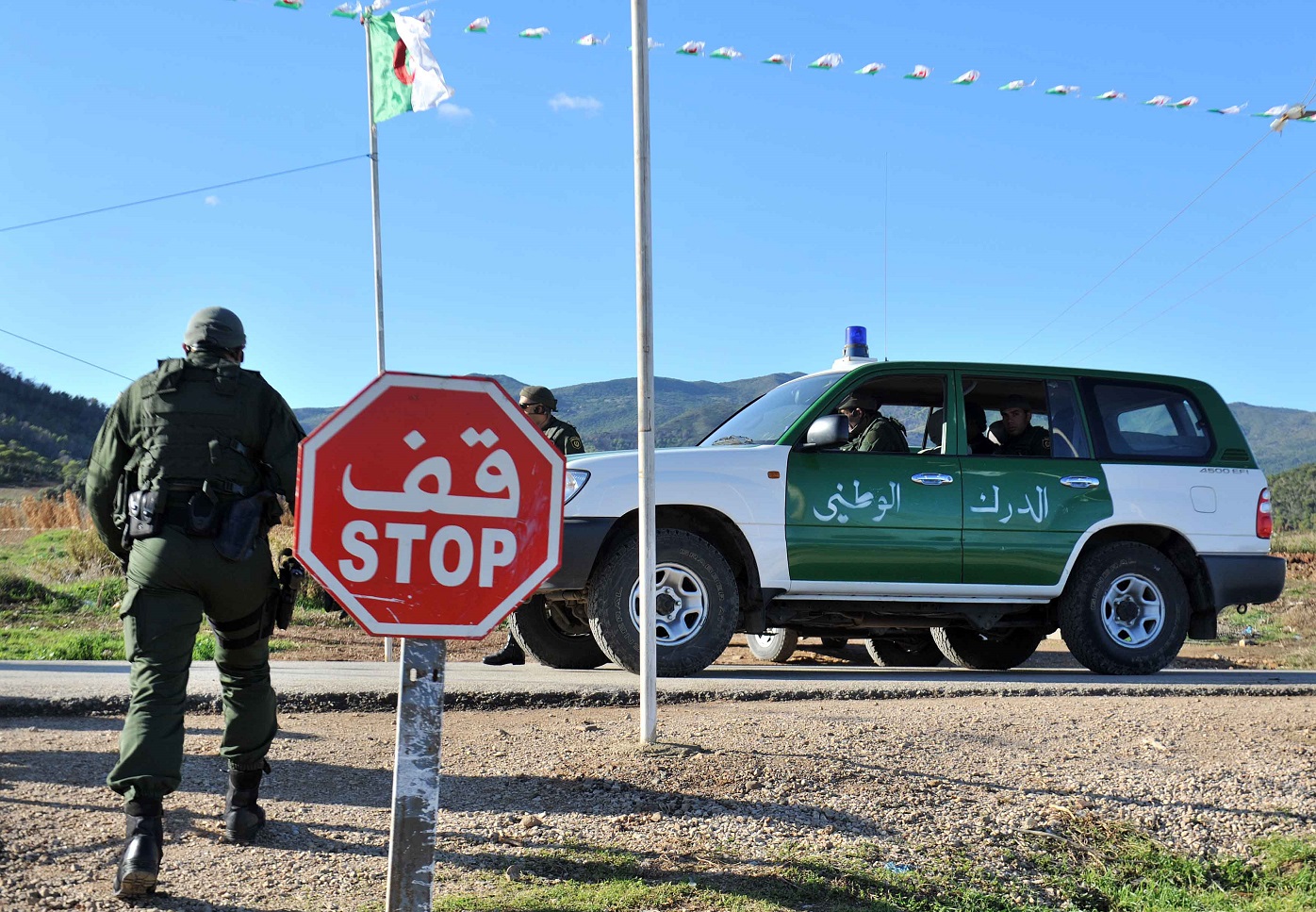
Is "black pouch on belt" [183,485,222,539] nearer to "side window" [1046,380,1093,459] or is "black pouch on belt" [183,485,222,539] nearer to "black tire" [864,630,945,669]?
"side window" [1046,380,1093,459]

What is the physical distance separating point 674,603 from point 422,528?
13.6 feet

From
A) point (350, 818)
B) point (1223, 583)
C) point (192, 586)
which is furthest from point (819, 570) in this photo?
point (192, 586)

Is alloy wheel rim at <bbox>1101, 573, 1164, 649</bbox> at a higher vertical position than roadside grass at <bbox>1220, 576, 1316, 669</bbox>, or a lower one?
higher

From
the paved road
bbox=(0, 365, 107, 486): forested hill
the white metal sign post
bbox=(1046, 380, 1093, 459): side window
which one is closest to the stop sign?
the white metal sign post

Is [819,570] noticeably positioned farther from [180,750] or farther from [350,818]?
[180,750]

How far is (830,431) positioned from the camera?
7.09 metres

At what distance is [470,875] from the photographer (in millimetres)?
3965

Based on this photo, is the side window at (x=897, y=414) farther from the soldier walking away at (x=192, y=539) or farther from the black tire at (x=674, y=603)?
the soldier walking away at (x=192, y=539)

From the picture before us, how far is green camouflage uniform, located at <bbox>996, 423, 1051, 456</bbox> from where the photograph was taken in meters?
8.23

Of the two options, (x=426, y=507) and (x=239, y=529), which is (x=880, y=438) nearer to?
(x=239, y=529)

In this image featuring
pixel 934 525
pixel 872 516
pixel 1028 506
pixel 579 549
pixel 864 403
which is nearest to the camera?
pixel 579 549

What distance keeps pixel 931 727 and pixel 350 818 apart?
285 cm

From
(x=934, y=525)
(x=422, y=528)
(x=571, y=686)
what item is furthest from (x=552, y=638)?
(x=422, y=528)

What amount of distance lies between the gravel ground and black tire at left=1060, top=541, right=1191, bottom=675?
175 cm
